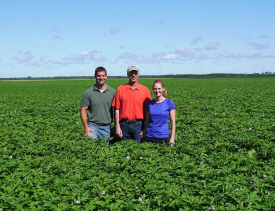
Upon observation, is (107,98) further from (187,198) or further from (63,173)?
(187,198)

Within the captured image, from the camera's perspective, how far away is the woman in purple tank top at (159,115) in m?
5.99

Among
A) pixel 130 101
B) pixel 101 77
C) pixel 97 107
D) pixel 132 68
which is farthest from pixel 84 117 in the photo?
pixel 132 68

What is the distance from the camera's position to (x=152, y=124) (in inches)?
242

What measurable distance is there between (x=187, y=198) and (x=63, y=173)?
222cm

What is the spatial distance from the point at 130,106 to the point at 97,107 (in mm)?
743

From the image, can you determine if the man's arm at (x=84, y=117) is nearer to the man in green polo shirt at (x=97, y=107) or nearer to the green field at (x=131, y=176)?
the man in green polo shirt at (x=97, y=107)

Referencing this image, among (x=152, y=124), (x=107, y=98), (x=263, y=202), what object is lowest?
(x=263, y=202)

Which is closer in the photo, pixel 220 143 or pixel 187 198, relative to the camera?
pixel 187 198

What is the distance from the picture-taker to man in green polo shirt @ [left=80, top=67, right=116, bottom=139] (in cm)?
636

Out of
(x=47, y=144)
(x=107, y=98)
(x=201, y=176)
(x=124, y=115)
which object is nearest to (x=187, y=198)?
(x=201, y=176)

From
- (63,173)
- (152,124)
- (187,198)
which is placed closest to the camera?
A: (187,198)

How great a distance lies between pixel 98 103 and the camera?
6.41 meters

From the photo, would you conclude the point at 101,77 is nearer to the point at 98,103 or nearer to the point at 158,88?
the point at 98,103

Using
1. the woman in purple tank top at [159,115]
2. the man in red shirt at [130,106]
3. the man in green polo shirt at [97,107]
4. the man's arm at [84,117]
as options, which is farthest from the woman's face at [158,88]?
the man's arm at [84,117]
